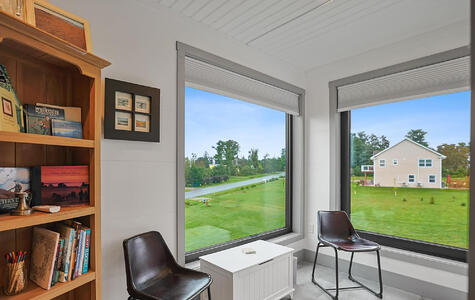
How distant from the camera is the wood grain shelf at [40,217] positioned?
1.04 metres

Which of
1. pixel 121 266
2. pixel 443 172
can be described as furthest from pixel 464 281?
pixel 121 266

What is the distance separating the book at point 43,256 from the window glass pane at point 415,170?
2.98 metres

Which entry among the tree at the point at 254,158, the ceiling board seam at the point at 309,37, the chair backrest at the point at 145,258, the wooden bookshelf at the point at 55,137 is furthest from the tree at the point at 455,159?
the wooden bookshelf at the point at 55,137

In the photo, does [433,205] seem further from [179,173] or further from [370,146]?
[179,173]

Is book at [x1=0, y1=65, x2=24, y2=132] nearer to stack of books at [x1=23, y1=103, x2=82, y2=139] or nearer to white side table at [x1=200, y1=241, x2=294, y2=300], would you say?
stack of books at [x1=23, y1=103, x2=82, y2=139]

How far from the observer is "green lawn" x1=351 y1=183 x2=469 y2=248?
243cm

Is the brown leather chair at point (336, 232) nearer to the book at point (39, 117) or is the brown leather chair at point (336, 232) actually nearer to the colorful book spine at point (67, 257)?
the colorful book spine at point (67, 257)

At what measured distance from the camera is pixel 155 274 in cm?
178

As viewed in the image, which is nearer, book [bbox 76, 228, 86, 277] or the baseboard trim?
book [bbox 76, 228, 86, 277]

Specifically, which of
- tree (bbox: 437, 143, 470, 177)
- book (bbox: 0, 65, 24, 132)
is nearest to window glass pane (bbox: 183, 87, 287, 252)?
book (bbox: 0, 65, 24, 132)

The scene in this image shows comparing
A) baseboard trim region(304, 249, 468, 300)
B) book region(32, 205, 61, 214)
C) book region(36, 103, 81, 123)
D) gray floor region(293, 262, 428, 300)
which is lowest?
gray floor region(293, 262, 428, 300)

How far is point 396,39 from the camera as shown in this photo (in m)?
2.59

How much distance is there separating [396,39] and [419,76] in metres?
0.45

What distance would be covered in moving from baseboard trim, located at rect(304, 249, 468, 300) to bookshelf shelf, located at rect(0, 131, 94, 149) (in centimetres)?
292
